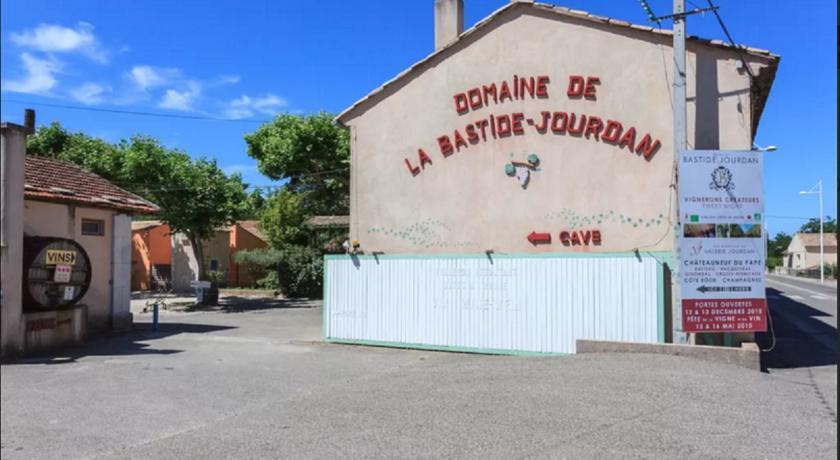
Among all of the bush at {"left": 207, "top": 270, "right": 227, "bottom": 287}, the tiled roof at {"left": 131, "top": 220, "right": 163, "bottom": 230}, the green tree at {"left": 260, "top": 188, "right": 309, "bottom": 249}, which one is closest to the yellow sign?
the green tree at {"left": 260, "top": 188, "right": 309, "bottom": 249}

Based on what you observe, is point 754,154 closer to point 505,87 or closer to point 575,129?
point 575,129

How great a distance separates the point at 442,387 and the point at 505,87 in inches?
302

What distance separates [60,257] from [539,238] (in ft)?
32.2

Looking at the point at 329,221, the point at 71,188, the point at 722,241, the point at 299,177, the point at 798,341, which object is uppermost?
the point at 299,177

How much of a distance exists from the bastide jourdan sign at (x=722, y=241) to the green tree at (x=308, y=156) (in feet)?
76.1

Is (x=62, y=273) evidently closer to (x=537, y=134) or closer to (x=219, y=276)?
(x=537, y=134)

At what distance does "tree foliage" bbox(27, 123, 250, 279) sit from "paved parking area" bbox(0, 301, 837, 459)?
52.1 ft

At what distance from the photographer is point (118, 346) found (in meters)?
14.3

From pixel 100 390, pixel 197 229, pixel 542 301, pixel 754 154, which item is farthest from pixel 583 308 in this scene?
pixel 197 229

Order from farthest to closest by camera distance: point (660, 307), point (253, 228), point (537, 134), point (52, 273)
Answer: point (253, 228) → point (537, 134) → point (52, 273) → point (660, 307)

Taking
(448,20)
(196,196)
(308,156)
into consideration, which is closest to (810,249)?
(308,156)

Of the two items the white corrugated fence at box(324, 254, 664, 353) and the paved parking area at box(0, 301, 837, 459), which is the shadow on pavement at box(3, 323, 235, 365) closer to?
the paved parking area at box(0, 301, 837, 459)

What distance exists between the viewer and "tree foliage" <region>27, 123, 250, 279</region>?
2680 centimetres

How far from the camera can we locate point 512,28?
13930 millimetres
